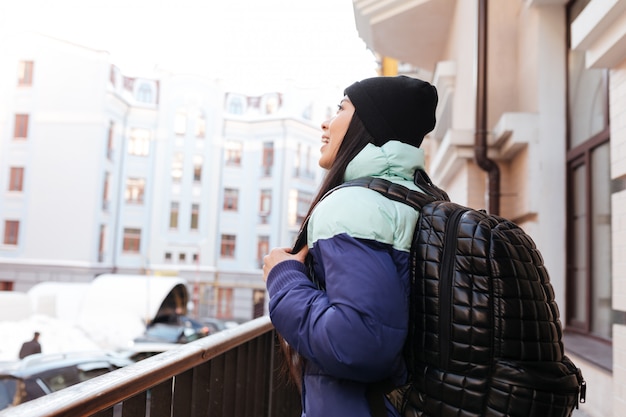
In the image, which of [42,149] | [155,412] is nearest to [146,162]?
[42,149]

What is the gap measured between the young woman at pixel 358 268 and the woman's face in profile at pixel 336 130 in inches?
0.8

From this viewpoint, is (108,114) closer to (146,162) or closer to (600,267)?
(146,162)

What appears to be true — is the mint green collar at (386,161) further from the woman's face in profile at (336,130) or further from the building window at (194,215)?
the building window at (194,215)

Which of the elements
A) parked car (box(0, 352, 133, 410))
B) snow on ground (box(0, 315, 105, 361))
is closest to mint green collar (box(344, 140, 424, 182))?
parked car (box(0, 352, 133, 410))

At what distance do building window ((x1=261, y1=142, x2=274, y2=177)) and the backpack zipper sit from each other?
118 feet

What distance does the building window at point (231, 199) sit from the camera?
36.8 metres

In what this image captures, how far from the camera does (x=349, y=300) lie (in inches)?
45.3

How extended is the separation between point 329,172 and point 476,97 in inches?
179

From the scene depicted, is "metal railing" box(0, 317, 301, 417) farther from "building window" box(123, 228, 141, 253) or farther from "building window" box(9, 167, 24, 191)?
"building window" box(9, 167, 24, 191)

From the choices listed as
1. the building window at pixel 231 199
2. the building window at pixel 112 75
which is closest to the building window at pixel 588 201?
the building window at pixel 231 199

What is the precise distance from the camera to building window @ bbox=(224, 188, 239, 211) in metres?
36.8

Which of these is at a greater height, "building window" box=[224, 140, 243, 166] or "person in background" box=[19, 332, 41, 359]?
"building window" box=[224, 140, 243, 166]

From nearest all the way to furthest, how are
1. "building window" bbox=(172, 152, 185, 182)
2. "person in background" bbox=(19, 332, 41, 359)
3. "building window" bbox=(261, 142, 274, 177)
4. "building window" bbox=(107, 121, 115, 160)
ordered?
"person in background" bbox=(19, 332, 41, 359) → "building window" bbox=(107, 121, 115, 160) → "building window" bbox=(172, 152, 185, 182) → "building window" bbox=(261, 142, 274, 177)

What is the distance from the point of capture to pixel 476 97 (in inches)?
221
